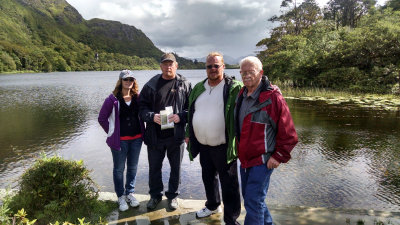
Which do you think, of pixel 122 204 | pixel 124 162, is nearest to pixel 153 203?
pixel 122 204

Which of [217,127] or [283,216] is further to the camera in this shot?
[283,216]

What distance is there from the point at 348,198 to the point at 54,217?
5.65m

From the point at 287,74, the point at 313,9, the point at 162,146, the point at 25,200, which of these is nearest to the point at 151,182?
the point at 162,146

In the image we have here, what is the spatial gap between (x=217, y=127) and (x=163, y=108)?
39.4 inches

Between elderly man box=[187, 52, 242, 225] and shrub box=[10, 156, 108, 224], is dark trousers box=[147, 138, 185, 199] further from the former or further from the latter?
shrub box=[10, 156, 108, 224]

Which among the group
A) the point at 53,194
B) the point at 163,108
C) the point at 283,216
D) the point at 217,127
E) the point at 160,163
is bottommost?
the point at 283,216

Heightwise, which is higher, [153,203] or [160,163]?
[160,163]

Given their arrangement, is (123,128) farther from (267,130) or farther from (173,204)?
(267,130)

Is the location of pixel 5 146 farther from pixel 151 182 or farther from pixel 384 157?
pixel 384 157

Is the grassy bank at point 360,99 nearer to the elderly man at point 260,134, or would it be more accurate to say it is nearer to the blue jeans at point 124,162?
the elderly man at point 260,134

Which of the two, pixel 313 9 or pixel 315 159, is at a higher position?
pixel 313 9

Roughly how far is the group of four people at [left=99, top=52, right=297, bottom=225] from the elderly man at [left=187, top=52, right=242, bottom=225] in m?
0.01

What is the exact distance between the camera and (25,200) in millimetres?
3516

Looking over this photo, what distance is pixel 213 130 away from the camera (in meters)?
3.30
